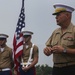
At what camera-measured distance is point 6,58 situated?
355 inches

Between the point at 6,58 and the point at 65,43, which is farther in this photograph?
the point at 6,58

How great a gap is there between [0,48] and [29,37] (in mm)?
841

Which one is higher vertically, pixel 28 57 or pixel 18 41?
pixel 18 41

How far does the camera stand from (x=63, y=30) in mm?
5973

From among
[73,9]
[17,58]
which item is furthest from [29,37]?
[73,9]

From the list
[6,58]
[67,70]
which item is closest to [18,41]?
[6,58]

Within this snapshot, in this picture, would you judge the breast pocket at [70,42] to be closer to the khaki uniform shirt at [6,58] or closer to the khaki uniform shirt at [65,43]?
the khaki uniform shirt at [65,43]

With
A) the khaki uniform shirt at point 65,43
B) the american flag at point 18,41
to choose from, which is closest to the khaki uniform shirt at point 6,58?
the american flag at point 18,41

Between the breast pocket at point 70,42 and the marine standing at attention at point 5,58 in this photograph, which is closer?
the breast pocket at point 70,42

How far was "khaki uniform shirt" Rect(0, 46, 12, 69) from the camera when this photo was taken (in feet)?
29.2

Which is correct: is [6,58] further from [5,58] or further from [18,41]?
[18,41]

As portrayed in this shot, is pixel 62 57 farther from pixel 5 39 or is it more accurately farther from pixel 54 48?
pixel 5 39

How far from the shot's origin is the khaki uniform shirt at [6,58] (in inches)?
351

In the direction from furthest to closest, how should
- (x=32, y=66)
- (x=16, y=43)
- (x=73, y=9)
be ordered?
1. (x=16, y=43)
2. (x=32, y=66)
3. (x=73, y=9)
